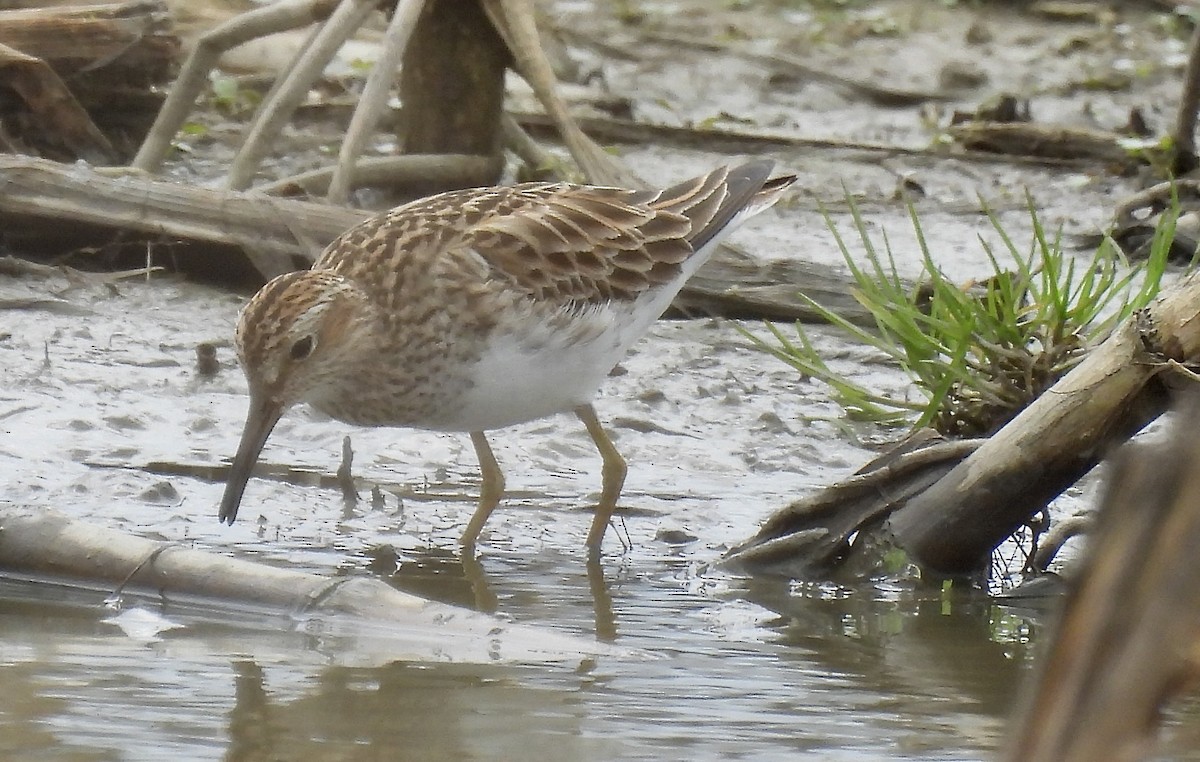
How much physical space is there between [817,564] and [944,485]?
475 mm

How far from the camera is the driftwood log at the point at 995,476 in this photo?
439cm

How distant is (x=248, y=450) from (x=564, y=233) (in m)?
1.33

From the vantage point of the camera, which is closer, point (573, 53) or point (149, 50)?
point (149, 50)

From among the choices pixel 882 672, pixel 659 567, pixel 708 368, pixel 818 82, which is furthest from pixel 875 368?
pixel 818 82

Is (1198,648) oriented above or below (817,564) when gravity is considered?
above

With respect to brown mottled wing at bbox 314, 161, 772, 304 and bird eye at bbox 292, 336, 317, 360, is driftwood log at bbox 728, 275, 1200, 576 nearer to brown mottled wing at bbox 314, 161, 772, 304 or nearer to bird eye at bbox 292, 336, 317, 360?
brown mottled wing at bbox 314, 161, 772, 304

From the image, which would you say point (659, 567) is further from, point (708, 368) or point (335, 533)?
point (708, 368)

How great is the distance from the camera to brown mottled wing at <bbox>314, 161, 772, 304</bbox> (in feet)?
18.9

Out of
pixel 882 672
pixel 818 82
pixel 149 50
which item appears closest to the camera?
pixel 882 672

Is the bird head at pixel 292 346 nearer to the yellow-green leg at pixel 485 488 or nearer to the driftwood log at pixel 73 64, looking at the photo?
the yellow-green leg at pixel 485 488

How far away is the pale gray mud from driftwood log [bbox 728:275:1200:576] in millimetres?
139

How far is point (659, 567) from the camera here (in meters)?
5.60

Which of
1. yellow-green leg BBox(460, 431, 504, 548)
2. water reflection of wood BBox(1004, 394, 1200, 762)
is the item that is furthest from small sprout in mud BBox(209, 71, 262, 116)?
water reflection of wood BBox(1004, 394, 1200, 762)

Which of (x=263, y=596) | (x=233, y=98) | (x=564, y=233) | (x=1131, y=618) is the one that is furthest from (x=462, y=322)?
(x=233, y=98)
